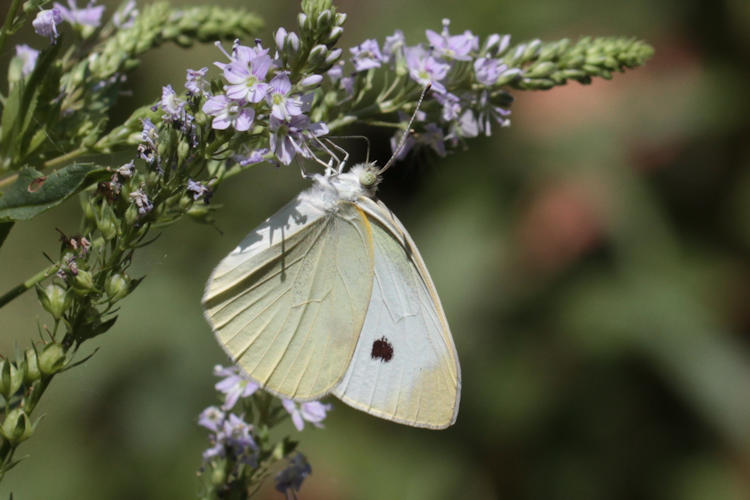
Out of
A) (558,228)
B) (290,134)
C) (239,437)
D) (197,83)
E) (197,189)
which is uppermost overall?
(197,83)

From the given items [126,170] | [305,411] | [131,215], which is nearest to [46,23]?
[126,170]

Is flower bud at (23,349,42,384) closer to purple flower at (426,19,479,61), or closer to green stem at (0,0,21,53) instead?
green stem at (0,0,21,53)

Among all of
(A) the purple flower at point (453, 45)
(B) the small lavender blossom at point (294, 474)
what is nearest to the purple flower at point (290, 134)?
(A) the purple flower at point (453, 45)

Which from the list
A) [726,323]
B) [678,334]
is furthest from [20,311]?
[726,323]

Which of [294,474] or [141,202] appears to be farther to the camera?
[294,474]

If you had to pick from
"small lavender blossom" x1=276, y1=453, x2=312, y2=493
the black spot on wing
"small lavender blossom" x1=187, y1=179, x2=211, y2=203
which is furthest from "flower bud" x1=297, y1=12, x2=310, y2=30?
"small lavender blossom" x1=276, y1=453, x2=312, y2=493

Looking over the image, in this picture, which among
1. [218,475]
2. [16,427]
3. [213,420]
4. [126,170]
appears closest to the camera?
[16,427]

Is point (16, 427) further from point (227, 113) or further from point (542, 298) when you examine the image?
point (542, 298)

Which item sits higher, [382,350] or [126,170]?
[126,170]

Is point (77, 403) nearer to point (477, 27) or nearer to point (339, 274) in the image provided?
point (339, 274)

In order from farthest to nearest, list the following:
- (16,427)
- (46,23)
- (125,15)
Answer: (125,15), (46,23), (16,427)
